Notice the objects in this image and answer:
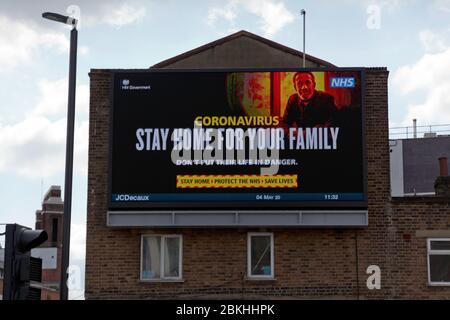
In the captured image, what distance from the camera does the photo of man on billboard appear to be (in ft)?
77.9

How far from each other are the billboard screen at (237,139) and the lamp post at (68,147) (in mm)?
7807

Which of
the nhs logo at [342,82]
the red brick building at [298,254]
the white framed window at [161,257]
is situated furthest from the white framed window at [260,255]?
the nhs logo at [342,82]

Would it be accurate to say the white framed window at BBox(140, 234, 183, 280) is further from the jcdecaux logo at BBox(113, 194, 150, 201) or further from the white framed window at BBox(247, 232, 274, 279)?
the white framed window at BBox(247, 232, 274, 279)

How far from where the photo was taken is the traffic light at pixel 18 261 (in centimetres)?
1034

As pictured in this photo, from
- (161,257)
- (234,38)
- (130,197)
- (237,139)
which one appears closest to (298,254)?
(237,139)

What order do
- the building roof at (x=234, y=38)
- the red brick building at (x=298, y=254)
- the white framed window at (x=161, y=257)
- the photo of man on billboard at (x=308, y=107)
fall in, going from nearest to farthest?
the red brick building at (x=298, y=254) < the white framed window at (x=161, y=257) < the photo of man on billboard at (x=308, y=107) < the building roof at (x=234, y=38)

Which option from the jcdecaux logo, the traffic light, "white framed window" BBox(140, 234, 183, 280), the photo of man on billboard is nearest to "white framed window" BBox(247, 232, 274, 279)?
"white framed window" BBox(140, 234, 183, 280)

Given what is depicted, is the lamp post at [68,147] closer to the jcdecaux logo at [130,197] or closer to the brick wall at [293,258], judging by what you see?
the jcdecaux logo at [130,197]

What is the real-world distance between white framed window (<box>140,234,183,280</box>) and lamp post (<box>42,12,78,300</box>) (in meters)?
8.54

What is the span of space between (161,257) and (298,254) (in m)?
4.01

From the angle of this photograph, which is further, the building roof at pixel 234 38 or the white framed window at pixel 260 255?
the building roof at pixel 234 38

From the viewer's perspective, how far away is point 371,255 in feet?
76.8

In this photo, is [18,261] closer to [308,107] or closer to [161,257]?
[161,257]
